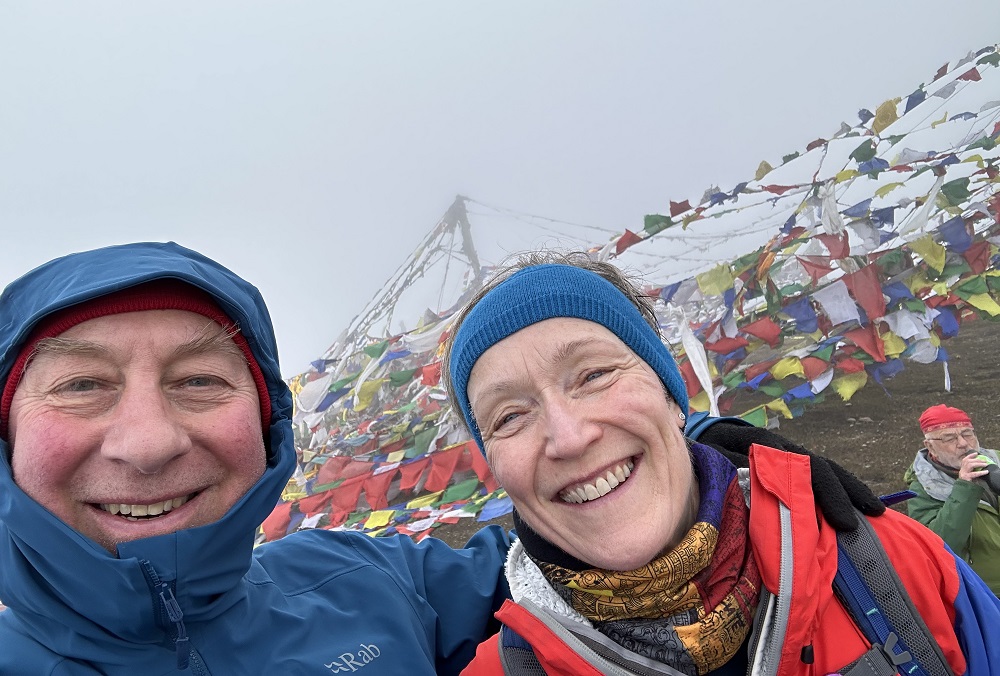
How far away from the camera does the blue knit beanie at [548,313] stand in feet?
5.94

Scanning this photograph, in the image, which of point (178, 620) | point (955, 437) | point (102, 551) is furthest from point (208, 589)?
point (955, 437)

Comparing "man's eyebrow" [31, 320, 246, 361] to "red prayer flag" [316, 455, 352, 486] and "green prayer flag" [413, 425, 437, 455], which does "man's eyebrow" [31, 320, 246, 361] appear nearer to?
"green prayer flag" [413, 425, 437, 455]

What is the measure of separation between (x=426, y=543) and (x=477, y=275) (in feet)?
59.2

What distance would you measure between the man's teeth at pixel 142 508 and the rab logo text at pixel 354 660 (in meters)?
0.64

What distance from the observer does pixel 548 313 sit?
5.93ft

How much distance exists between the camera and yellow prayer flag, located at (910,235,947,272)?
7.51 metres

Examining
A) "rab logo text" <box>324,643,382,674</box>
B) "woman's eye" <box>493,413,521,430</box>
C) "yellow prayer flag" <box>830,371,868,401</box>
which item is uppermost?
"woman's eye" <box>493,413,521,430</box>

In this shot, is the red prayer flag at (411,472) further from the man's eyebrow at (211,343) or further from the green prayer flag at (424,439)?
the man's eyebrow at (211,343)

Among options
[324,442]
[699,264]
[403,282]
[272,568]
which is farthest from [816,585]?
[403,282]

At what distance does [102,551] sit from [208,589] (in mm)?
275

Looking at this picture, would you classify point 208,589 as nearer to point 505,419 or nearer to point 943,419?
point 505,419

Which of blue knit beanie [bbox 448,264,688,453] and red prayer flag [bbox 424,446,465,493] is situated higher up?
blue knit beanie [bbox 448,264,688,453]

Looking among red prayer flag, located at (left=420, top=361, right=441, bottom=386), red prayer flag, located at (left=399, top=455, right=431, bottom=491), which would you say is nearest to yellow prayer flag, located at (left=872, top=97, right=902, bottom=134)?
red prayer flag, located at (left=420, top=361, right=441, bottom=386)

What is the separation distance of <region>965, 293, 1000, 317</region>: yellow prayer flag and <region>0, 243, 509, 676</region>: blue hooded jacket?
26.1 feet
